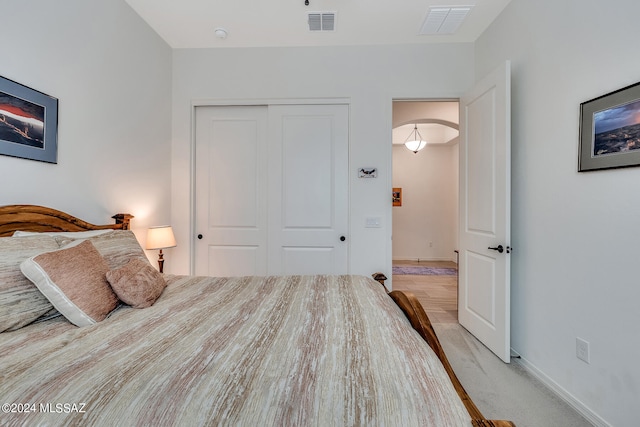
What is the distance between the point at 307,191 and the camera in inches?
112

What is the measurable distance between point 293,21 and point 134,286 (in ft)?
8.13

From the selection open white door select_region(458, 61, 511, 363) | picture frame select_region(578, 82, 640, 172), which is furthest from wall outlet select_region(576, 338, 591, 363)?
picture frame select_region(578, 82, 640, 172)

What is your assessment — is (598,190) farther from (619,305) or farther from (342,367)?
(342,367)

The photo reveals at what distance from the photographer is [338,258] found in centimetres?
283

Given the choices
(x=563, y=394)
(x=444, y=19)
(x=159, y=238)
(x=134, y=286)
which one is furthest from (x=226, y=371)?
(x=444, y=19)

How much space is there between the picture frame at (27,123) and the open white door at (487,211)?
312 cm

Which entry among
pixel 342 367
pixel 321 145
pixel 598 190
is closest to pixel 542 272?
pixel 598 190

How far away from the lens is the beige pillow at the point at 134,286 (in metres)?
1.29

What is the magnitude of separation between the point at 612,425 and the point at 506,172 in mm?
1583

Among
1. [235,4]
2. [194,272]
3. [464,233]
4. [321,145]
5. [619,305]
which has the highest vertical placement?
[235,4]

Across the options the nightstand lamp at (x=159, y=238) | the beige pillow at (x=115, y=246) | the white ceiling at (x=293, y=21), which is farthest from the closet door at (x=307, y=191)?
the beige pillow at (x=115, y=246)

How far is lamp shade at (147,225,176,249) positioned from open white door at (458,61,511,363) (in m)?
2.78

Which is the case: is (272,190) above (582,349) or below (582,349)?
above

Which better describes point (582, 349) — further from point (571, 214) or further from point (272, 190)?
point (272, 190)
